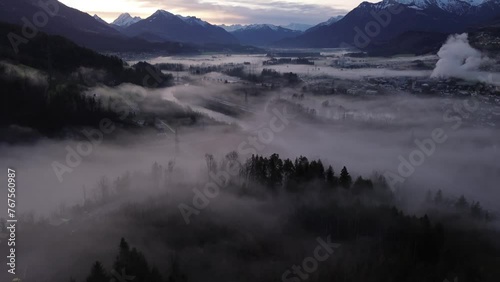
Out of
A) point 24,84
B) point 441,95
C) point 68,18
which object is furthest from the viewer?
point 68,18

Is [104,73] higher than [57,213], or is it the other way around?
[104,73]

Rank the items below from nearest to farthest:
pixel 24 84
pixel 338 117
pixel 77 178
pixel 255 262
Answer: pixel 255 262 < pixel 77 178 < pixel 24 84 < pixel 338 117

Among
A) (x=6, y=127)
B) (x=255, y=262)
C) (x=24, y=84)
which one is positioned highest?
(x=24, y=84)

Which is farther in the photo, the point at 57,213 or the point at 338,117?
the point at 338,117

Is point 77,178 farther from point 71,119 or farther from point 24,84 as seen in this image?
point 24,84

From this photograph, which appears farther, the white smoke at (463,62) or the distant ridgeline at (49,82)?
the white smoke at (463,62)

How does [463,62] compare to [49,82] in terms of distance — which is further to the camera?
[463,62]

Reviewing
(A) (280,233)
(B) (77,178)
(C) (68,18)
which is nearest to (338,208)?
(A) (280,233)

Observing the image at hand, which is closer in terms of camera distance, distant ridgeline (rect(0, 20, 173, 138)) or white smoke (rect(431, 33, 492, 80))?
distant ridgeline (rect(0, 20, 173, 138))

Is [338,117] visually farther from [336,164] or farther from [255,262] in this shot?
[255,262]

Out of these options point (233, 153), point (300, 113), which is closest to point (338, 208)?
point (233, 153)
